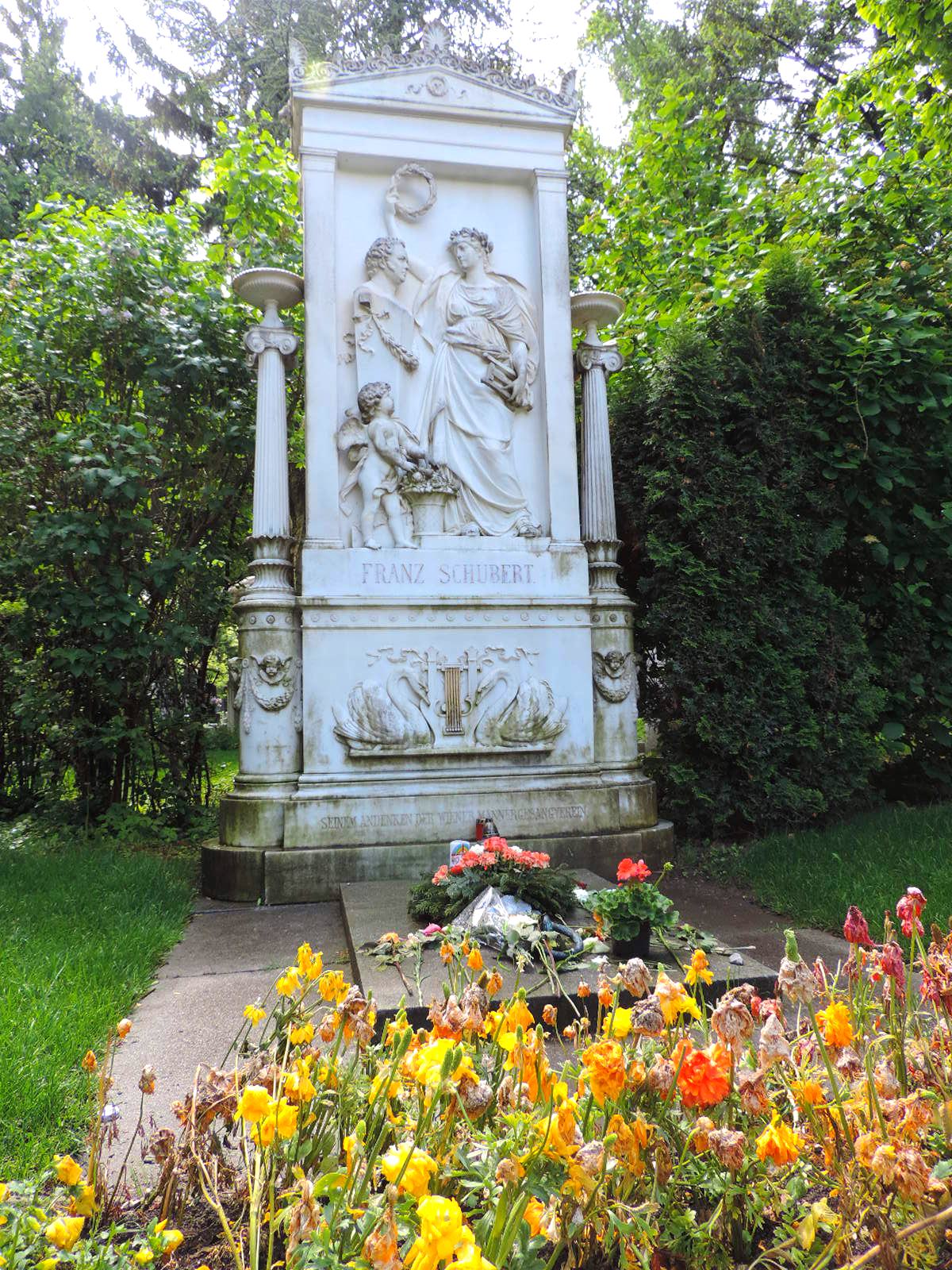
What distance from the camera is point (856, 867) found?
5.31 m

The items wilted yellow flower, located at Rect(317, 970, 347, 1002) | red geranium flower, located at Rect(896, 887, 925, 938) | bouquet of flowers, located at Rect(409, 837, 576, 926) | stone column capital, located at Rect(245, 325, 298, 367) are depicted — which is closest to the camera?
wilted yellow flower, located at Rect(317, 970, 347, 1002)

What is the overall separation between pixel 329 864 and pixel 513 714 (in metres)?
1.53

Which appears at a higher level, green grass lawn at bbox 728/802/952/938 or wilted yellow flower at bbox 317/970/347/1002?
wilted yellow flower at bbox 317/970/347/1002

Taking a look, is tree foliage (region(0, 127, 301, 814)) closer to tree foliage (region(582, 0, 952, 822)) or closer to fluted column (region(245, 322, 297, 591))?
fluted column (region(245, 322, 297, 591))

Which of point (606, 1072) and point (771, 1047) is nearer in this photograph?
point (606, 1072)

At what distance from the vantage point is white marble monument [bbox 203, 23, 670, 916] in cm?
580

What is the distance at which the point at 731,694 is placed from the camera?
630cm

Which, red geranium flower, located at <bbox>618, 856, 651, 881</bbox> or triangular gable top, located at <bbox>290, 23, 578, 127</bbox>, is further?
triangular gable top, located at <bbox>290, 23, 578, 127</bbox>

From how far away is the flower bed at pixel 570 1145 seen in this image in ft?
4.21

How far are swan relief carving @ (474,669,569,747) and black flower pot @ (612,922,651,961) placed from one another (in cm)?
258

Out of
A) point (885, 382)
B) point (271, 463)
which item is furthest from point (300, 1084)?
point (885, 382)

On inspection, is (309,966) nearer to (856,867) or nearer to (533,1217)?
(533,1217)

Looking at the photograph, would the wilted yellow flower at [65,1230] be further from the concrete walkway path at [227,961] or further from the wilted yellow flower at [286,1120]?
the concrete walkway path at [227,961]

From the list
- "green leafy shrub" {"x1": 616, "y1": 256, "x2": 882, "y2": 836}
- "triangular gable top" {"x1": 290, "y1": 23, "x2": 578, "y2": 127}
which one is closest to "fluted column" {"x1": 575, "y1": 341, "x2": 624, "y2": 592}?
"green leafy shrub" {"x1": 616, "y1": 256, "x2": 882, "y2": 836}
